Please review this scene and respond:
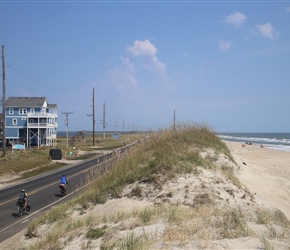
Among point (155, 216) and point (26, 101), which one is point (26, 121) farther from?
point (155, 216)

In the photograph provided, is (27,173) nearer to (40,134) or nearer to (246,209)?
(246,209)

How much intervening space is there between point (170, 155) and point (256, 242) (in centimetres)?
677

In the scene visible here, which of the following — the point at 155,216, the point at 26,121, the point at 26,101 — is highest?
the point at 26,101

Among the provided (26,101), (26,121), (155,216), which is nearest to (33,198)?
(155,216)

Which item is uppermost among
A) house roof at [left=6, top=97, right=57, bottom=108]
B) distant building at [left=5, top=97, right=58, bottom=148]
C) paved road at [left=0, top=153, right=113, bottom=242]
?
house roof at [left=6, top=97, right=57, bottom=108]

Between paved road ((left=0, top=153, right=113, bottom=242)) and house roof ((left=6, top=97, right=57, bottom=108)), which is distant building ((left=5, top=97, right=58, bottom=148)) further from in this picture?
paved road ((left=0, top=153, right=113, bottom=242))

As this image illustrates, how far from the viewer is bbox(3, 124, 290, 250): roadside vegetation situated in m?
6.23

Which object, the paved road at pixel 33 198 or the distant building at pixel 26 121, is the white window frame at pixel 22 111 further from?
the paved road at pixel 33 198

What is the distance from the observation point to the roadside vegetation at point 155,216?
623 cm

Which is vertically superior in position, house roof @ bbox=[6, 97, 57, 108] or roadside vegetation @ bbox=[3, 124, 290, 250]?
house roof @ bbox=[6, 97, 57, 108]

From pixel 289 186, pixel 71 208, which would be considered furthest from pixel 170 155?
pixel 289 186

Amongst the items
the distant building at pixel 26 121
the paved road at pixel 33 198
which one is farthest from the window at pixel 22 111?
the paved road at pixel 33 198

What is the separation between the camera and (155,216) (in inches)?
307

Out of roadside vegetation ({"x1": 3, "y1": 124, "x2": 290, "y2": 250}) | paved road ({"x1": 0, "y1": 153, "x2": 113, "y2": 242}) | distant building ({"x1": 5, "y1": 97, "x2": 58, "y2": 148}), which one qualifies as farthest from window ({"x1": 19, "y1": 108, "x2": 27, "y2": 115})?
roadside vegetation ({"x1": 3, "y1": 124, "x2": 290, "y2": 250})
